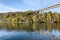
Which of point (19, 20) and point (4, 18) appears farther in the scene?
point (4, 18)

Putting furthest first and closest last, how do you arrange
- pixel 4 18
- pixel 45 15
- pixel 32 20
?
pixel 4 18 < pixel 45 15 < pixel 32 20

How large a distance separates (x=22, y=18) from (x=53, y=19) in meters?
26.7

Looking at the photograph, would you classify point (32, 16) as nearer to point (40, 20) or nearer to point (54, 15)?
point (40, 20)

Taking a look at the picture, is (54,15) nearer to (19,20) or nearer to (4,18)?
(19,20)

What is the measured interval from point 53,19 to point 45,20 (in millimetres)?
6832

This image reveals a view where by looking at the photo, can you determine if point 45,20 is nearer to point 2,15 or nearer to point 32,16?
point 32,16

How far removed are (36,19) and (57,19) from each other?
17192 mm

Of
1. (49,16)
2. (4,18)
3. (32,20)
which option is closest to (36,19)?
(32,20)

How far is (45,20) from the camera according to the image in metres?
140

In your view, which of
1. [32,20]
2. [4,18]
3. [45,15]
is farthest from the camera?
[4,18]

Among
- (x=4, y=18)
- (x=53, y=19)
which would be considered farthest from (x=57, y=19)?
(x=4, y=18)

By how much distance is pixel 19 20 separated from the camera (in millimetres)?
146500

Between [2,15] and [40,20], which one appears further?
[2,15]

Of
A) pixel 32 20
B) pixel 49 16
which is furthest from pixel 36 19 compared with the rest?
pixel 49 16
